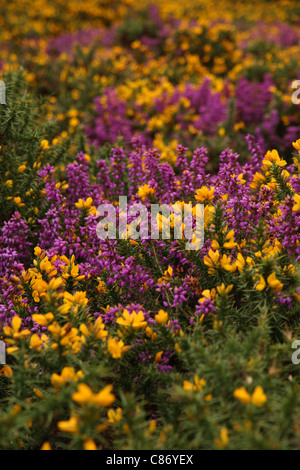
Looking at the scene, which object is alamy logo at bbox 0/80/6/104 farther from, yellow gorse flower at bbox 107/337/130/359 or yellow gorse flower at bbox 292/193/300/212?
yellow gorse flower at bbox 292/193/300/212

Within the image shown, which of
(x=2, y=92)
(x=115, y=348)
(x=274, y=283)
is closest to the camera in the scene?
(x=115, y=348)

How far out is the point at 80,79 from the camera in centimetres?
609

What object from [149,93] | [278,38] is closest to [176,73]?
[149,93]

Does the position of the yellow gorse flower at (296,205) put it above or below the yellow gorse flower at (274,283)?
above

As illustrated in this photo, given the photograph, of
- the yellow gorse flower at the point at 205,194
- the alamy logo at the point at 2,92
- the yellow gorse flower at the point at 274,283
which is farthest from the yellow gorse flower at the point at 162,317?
the alamy logo at the point at 2,92

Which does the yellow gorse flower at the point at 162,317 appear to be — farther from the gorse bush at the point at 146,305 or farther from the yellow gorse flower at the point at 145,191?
the yellow gorse flower at the point at 145,191


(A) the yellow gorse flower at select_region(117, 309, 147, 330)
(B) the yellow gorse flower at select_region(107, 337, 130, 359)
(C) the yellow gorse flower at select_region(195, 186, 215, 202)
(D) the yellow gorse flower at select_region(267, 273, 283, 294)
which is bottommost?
(B) the yellow gorse flower at select_region(107, 337, 130, 359)

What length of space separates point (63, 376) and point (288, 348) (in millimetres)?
967

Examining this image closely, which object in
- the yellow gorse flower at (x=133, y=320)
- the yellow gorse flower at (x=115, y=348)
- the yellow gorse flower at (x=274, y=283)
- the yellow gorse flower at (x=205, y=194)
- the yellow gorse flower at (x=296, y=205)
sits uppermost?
the yellow gorse flower at (x=205, y=194)

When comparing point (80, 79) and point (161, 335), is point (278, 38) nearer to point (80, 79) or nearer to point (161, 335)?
point (80, 79)

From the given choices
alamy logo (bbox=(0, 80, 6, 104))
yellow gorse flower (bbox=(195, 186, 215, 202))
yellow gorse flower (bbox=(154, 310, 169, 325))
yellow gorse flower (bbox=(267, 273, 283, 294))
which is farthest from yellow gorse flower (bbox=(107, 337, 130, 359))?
A: alamy logo (bbox=(0, 80, 6, 104))

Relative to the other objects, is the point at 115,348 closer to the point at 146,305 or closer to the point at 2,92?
the point at 146,305

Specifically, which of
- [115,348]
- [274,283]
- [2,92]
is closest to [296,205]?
[274,283]

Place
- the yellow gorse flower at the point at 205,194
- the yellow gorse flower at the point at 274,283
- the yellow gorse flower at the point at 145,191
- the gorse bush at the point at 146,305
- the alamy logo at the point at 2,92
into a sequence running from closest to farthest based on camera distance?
1. the gorse bush at the point at 146,305
2. the yellow gorse flower at the point at 274,283
3. the yellow gorse flower at the point at 205,194
4. the yellow gorse flower at the point at 145,191
5. the alamy logo at the point at 2,92
